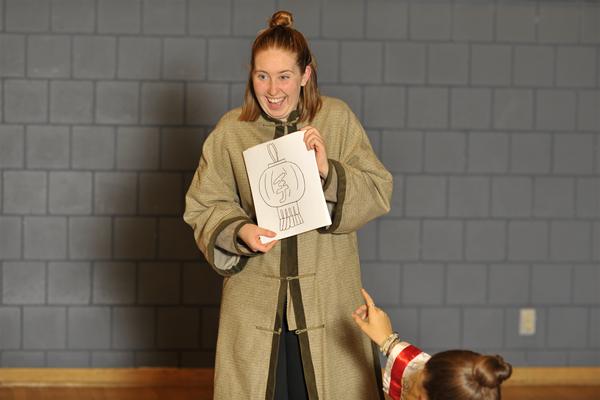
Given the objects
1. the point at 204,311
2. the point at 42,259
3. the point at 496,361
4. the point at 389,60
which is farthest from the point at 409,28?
the point at 496,361

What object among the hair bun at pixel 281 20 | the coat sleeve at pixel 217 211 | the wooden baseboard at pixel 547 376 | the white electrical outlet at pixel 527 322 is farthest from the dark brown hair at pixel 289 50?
the wooden baseboard at pixel 547 376

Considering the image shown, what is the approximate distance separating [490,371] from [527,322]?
2.75m

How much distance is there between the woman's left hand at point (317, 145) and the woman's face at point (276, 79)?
12 cm

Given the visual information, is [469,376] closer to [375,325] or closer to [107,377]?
[375,325]

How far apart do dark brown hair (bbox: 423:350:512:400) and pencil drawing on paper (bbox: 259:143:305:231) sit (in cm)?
60

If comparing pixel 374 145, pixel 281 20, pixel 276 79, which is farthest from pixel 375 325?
pixel 374 145

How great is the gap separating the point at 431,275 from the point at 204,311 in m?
1.03

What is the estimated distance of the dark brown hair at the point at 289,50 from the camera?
2439 millimetres

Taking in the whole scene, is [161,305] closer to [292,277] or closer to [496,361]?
[292,277]

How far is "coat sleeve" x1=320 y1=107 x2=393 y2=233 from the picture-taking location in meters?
2.41

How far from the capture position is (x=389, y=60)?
4418 mm

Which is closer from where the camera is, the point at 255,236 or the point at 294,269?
the point at 255,236

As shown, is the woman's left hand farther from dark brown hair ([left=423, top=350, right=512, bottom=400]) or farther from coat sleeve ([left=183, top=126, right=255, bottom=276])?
dark brown hair ([left=423, top=350, right=512, bottom=400])

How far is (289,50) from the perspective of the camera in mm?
2436
